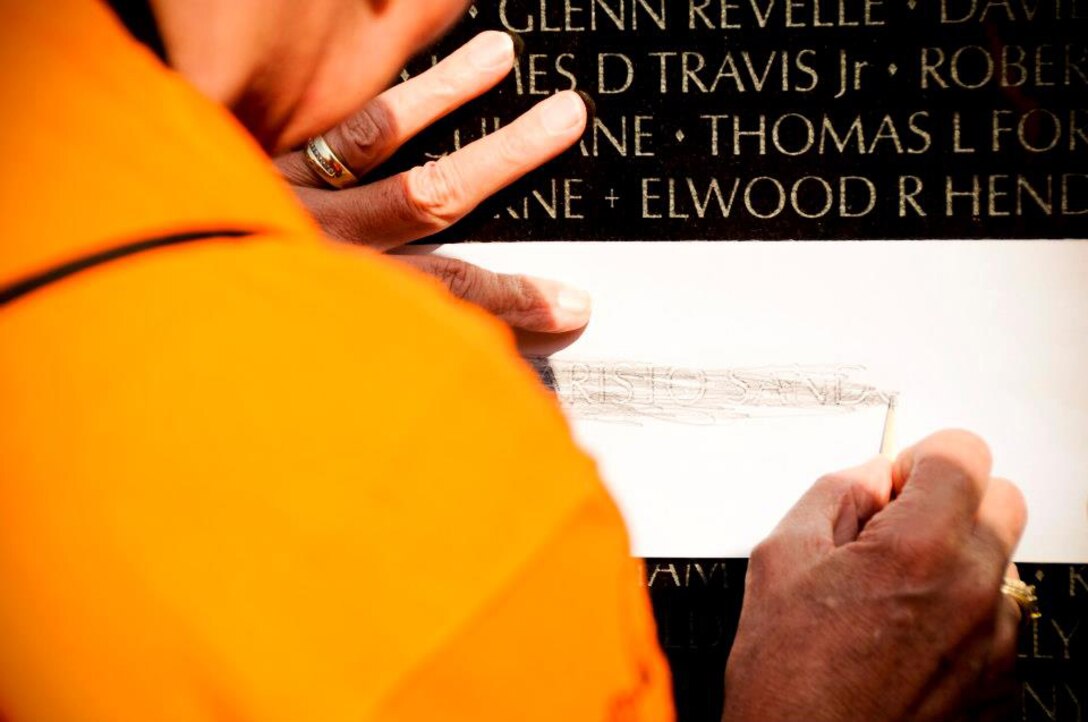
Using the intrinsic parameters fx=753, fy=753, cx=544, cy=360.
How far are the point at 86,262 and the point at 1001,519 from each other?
0.64m

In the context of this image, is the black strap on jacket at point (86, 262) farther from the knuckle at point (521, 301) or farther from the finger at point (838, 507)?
the finger at point (838, 507)

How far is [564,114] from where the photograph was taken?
24.2 inches

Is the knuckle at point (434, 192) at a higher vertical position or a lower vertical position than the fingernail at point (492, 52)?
lower

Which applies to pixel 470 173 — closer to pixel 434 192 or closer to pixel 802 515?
pixel 434 192

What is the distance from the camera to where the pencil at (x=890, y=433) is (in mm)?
622

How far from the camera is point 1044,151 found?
61 cm

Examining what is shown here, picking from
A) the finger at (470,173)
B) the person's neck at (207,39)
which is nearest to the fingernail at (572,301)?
the finger at (470,173)

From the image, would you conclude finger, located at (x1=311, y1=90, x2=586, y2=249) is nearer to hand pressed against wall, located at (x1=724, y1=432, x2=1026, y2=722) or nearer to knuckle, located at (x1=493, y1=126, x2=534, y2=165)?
knuckle, located at (x1=493, y1=126, x2=534, y2=165)

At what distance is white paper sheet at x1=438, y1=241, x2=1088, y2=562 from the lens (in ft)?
2.00

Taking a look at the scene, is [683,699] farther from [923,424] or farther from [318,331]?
[318,331]

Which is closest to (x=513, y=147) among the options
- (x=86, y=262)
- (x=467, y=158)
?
(x=467, y=158)

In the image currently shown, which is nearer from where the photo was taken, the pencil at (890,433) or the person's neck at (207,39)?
the person's neck at (207,39)

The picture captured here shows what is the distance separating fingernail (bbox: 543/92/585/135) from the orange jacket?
37 cm

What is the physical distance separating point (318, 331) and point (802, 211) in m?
0.48
